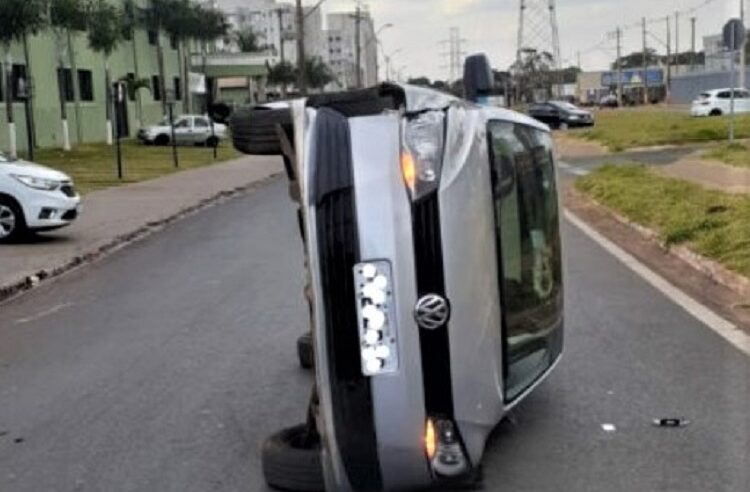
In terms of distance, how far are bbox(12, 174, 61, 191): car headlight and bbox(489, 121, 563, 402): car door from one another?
11.7 metres

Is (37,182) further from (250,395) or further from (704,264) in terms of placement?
(250,395)

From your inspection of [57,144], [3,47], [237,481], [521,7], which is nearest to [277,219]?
[237,481]

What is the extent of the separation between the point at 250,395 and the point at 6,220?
10332mm

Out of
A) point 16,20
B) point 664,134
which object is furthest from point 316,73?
point 664,134

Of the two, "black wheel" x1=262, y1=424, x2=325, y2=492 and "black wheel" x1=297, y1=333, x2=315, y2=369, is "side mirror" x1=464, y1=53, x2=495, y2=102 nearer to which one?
"black wheel" x1=262, y1=424, x2=325, y2=492

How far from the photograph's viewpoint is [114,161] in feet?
128

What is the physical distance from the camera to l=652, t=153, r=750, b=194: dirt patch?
17.6 m

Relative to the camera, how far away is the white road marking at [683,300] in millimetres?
7848

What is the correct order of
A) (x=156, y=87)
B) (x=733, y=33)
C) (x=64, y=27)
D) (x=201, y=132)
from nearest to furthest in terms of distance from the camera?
(x=733, y=33) < (x=64, y=27) < (x=201, y=132) < (x=156, y=87)

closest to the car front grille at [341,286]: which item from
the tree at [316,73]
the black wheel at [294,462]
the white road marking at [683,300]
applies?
the black wheel at [294,462]

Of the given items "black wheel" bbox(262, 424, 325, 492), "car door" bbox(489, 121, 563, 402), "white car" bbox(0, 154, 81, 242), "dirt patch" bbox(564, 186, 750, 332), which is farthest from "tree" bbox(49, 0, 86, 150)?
"black wheel" bbox(262, 424, 325, 492)

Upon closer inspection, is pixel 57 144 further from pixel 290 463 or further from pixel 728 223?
pixel 290 463

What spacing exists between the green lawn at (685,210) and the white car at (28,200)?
7.96 m

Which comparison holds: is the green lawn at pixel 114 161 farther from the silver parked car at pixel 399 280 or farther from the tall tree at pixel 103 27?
the silver parked car at pixel 399 280
